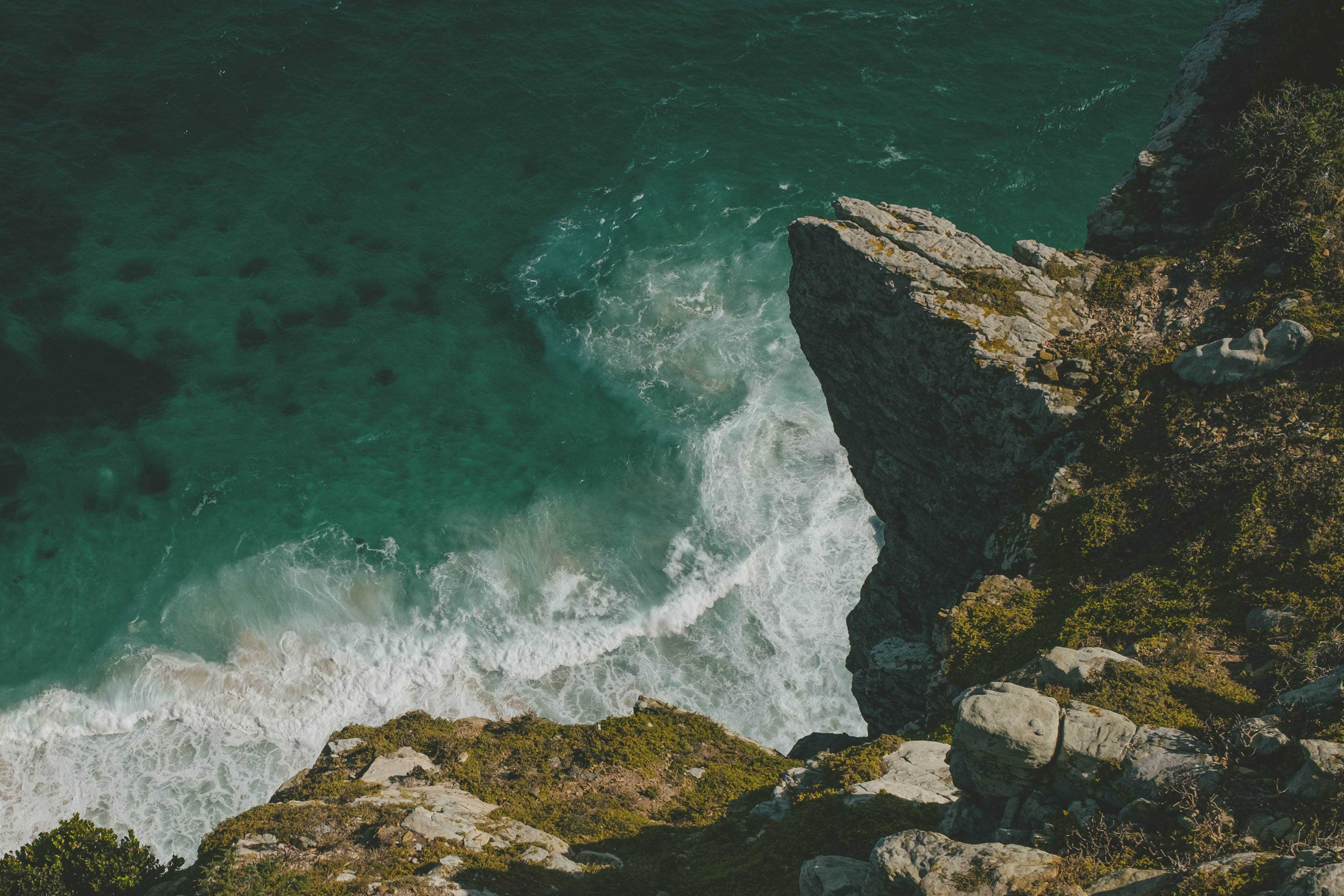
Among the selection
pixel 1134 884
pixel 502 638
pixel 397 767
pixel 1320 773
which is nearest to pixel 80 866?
pixel 397 767

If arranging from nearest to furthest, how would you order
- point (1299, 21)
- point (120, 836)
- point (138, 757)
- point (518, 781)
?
point (518, 781)
point (1299, 21)
point (120, 836)
point (138, 757)

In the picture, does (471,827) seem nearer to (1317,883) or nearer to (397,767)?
(397,767)

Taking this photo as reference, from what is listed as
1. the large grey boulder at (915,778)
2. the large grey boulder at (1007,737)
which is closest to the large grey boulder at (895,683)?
the large grey boulder at (915,778)

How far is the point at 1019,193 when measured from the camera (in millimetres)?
61844

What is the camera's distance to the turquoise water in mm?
44781

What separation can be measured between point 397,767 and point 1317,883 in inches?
925

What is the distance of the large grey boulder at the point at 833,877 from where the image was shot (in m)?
17.1

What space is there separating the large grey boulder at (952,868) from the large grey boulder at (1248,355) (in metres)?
16.4

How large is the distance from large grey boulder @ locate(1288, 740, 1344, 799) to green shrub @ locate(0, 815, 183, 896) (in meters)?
27.2

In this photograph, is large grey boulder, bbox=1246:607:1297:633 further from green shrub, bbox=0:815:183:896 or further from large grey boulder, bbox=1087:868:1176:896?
green shrub, bbox=0:815:183:896

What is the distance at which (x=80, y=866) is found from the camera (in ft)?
88.1

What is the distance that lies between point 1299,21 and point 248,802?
5054cm

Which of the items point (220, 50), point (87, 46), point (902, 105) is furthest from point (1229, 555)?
point (87, 46)

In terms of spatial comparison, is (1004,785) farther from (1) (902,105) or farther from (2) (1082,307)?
(1) (902,105)
